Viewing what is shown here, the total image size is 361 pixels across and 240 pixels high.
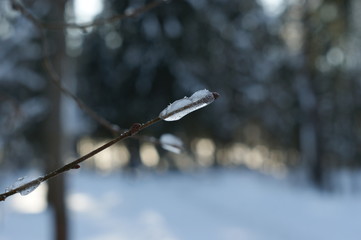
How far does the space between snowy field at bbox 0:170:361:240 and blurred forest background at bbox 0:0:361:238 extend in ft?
4.92

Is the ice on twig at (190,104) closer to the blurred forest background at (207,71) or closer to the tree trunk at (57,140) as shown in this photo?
the tree trunk at (57,140)

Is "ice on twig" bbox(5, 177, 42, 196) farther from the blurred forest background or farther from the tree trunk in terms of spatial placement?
the blurred forest background

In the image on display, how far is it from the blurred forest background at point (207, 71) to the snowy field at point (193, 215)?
1498 mm

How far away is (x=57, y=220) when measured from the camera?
189 inches

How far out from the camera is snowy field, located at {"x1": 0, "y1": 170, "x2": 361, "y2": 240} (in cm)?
586

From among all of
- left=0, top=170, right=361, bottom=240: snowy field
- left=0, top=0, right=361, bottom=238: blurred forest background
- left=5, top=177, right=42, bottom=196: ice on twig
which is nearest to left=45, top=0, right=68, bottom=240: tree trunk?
left=0, top=170, right=361, bottom=240: snowy field

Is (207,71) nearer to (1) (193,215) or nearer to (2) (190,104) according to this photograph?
(1) (193,215)

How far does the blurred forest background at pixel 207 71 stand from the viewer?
11117 mm

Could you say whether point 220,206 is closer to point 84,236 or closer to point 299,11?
point 84,236

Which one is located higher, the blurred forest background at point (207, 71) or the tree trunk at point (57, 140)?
the blurred forest background at point (207, 71)

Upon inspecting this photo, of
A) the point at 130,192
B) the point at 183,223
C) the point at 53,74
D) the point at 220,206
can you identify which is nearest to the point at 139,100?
the point at 130,192

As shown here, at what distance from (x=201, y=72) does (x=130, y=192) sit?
12.3 feet

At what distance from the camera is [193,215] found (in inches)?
287

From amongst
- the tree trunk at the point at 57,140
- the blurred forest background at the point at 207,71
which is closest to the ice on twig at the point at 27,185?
the tree trunk at the point at 57,140
